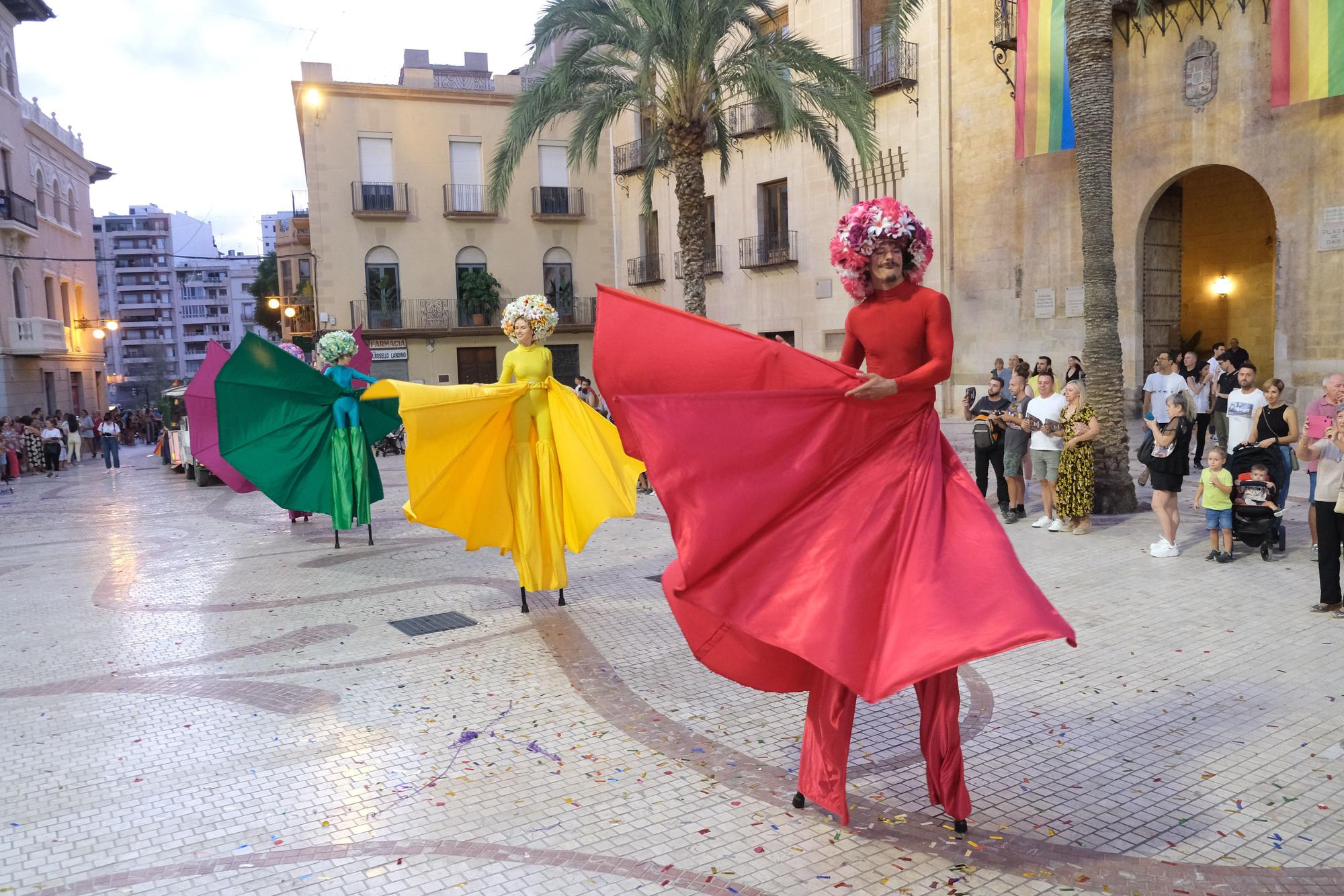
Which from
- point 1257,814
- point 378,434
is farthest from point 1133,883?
point 378,434

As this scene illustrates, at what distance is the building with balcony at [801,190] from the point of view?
21.0 m

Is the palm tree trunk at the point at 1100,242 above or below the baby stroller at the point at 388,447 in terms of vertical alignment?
above

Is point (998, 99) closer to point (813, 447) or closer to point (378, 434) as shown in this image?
point (378, 434)

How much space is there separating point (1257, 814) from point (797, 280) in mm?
22164

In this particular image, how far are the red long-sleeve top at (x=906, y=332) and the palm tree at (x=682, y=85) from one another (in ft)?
33.4

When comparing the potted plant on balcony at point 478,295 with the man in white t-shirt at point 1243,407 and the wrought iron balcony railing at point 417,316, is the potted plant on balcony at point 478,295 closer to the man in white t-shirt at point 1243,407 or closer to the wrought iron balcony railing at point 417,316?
the wrought iron balcony railing at point 417,316

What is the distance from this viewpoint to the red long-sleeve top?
360 centimetres

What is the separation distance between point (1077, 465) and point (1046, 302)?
33.8ft

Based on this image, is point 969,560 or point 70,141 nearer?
point 969,560

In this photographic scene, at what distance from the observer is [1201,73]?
15.7m

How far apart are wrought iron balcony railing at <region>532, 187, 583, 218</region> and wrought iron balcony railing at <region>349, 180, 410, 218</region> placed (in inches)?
167

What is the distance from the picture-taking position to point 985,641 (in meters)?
2.99

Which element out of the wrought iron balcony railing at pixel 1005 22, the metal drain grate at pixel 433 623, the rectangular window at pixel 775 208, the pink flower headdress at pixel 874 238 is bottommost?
the metal drain grate at pixel 433 623

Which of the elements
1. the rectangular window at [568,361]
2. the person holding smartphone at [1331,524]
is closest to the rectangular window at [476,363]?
the rectangular window at [568,361]
